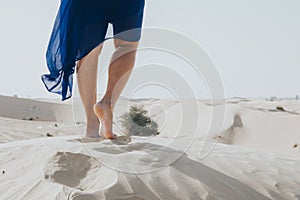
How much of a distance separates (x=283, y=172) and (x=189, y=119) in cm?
127

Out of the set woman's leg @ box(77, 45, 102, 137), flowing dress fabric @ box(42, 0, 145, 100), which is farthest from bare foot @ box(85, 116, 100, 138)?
flowing dress fabric @ box(42, 0, 145, 100)

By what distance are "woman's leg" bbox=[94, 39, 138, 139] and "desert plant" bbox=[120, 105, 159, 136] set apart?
30 cm

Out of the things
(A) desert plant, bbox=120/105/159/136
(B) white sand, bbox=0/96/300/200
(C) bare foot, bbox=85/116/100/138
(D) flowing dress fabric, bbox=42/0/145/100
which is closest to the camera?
(B) white sand, bbox=0/96/300/200

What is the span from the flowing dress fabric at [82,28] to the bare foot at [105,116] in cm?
31

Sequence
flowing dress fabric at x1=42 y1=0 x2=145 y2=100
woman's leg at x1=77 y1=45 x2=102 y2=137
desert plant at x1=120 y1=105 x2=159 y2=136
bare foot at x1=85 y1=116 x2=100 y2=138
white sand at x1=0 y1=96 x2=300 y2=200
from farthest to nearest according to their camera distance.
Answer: desert plant at x1=120 y1=105 x2=159 y2=136, bare foot at x1=85 y1=116 x2=100 y2=138, woman's leg at x1=77 y1=45 x2=102 y2=137, flowing dress fabric at x1=42 y1=0 x2=145 y2=100, white sand at x1=0 y1=96 x2=300 y2=200

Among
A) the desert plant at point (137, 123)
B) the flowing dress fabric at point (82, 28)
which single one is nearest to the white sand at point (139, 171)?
the desert plant at point (137, 123)

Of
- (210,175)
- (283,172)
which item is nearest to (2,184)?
(210,175)

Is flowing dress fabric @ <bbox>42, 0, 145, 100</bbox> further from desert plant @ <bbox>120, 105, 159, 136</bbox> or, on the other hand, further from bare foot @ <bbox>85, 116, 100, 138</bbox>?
desert plant @ <bbox>120, 105, 159, 136</bbox>

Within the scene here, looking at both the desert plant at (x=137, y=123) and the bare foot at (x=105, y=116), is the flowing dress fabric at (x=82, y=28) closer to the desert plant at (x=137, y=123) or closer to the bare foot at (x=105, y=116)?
the bare foot at (x=105, y=116)

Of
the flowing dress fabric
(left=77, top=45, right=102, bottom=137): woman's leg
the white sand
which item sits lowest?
the white sand

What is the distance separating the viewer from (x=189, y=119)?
4.23 metres

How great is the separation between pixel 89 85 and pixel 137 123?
1159 millimetres

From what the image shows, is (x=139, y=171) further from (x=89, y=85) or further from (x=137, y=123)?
(x=137, y=123)

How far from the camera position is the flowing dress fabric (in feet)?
10.9
